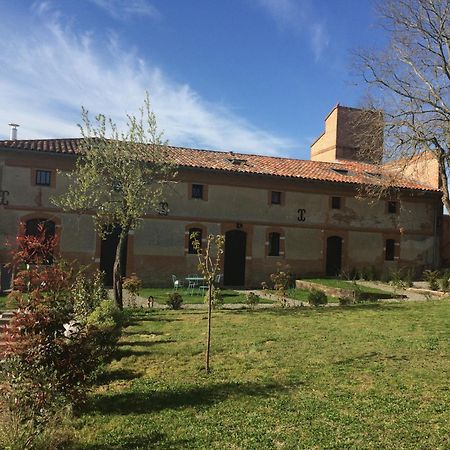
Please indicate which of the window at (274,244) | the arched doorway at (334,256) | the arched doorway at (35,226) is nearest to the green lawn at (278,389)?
the arched doorway at (35,226)

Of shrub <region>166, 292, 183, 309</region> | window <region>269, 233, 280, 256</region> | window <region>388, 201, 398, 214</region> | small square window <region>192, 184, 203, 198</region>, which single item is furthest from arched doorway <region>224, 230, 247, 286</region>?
window <region>388, 201, 398, 214</region>

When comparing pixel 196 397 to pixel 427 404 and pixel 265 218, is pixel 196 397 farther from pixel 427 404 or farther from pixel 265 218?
pixel 265 218

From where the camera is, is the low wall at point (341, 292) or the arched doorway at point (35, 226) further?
the arched doorway at point (35, 226)

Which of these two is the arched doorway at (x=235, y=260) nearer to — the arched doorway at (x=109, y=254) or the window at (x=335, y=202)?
the arched doorway at (x=109, y=254)

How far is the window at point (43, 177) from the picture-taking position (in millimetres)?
19609

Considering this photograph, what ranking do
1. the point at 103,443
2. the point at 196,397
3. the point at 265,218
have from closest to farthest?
the point at 103,443 → the point at 196,397 → the point at 265,218

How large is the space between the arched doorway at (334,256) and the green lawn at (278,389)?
13.4 meters

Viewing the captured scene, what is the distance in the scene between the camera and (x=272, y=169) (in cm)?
2366

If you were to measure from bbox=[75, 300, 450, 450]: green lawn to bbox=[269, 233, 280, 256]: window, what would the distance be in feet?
40.1

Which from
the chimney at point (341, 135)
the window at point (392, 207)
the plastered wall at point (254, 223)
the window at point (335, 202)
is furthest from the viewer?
the chimney at point (341, 135)

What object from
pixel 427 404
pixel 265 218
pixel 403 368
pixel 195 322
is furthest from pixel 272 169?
pixel 427 404

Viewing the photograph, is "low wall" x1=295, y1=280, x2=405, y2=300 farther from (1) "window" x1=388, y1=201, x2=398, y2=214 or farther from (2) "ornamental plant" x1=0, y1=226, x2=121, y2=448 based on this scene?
(2) "ornamental plant" x1=0, y1=226, x2=121, y2=448

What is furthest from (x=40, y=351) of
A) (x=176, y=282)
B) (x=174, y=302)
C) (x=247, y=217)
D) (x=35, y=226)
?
(x=247, y=217)

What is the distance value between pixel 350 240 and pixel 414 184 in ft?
18.9
